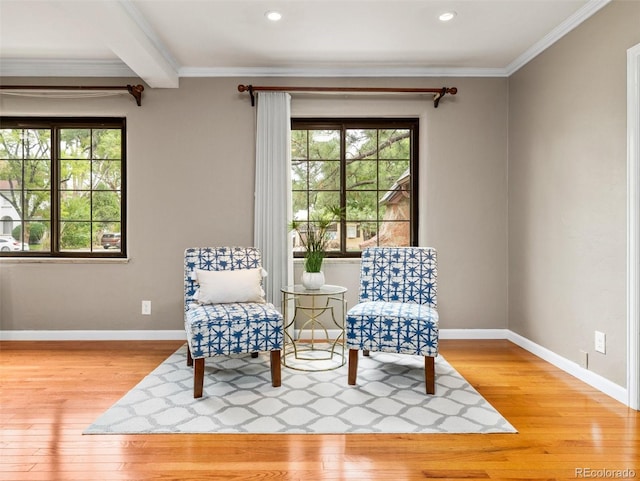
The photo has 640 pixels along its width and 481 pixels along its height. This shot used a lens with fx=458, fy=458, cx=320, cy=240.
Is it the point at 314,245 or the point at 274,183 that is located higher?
the point at 274,183

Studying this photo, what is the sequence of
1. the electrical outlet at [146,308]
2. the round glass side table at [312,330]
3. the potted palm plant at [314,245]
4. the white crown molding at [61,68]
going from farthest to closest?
1. the electrical outlet at [146,308]
2. the white crown molding at [61,68]
3. the potted palm plant at [314,245]
4. the round glass side table at [312,330]

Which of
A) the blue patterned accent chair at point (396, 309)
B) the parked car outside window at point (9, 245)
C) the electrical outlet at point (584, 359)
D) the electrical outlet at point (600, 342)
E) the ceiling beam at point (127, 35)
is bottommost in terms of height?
the electrical outlet at point (584, 359)

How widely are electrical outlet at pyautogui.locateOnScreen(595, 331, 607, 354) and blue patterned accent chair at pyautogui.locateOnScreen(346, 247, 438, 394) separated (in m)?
1.06

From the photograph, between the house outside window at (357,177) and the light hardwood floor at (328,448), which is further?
the house outside window at (357,177)

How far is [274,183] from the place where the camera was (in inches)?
165

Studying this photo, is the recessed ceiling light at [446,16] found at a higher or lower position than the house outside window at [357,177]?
higher

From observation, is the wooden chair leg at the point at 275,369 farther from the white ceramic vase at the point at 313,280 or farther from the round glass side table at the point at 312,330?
the white ceramic vase at the point at 313,280

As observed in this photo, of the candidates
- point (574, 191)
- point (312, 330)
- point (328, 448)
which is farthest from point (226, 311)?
point (574, 191)

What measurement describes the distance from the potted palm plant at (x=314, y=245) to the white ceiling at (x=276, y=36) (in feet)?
4.47

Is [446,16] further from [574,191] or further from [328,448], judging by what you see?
[328,448]

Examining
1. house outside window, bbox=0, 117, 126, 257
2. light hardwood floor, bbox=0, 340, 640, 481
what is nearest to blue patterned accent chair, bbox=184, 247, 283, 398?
light hardwood floor, bbox=0, 340, 640, 481
